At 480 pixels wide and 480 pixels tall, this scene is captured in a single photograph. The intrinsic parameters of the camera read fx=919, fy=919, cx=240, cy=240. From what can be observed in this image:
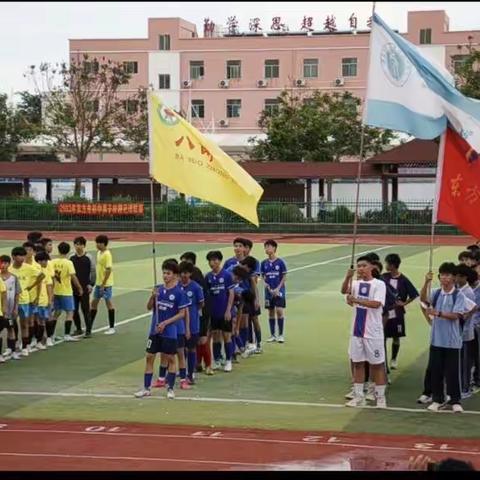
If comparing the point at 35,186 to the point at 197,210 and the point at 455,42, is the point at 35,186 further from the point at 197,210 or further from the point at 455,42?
the point at 455,42

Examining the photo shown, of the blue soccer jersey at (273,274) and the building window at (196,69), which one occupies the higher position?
the building window at (196,69)

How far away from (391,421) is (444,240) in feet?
102

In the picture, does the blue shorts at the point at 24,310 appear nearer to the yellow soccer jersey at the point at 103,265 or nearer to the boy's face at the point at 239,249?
the yellow soccer jersey at the point at 103,265

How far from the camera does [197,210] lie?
45656 millimetres

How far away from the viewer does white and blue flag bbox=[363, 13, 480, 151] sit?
33.5 feet

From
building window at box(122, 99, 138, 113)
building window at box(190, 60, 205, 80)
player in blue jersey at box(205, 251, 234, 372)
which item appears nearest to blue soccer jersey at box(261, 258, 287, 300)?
player in blue jersey at box(205, 251, 234, 372)

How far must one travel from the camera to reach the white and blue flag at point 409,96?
10219 mm

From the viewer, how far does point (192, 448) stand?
879 cm

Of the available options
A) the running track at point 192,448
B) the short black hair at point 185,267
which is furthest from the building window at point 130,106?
the running track at point 192,448

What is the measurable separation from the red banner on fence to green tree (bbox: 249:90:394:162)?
11.7 metres

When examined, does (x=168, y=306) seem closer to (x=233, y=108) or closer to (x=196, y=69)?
(x=233, y=108)

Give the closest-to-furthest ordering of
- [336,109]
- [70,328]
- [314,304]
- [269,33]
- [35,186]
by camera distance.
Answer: [70,328], [314,304], [336,109], [35,186], [269,33]
